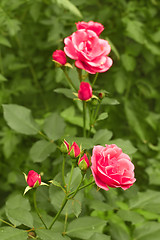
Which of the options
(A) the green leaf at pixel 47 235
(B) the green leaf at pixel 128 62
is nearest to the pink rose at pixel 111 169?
(A) the green leaf at pixel 47 235

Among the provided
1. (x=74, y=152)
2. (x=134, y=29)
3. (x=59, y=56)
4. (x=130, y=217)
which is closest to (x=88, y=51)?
(x=59, y=56)

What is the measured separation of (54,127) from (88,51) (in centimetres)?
35

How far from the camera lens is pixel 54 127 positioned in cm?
117

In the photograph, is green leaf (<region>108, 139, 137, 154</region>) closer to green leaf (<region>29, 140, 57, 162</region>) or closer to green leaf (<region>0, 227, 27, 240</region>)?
green leaf (<region>29, 140, 57, 162</region>)

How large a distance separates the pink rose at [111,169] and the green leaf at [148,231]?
0.54m

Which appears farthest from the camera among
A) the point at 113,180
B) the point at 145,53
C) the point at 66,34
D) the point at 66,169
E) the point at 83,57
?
the point at 145,53

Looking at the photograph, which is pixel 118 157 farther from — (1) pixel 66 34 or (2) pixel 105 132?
(1) pixel 66 34

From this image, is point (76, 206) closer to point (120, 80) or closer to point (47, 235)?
point (47, 235)

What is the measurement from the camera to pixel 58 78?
1.46 m

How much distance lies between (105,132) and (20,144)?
68 cm

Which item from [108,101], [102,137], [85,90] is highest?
[85,90]

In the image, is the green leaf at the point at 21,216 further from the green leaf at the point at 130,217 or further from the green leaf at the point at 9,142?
the green leaf at the point at 9,142

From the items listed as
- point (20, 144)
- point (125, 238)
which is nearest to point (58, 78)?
point (20, 144)

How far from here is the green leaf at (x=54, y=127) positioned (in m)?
1.15
